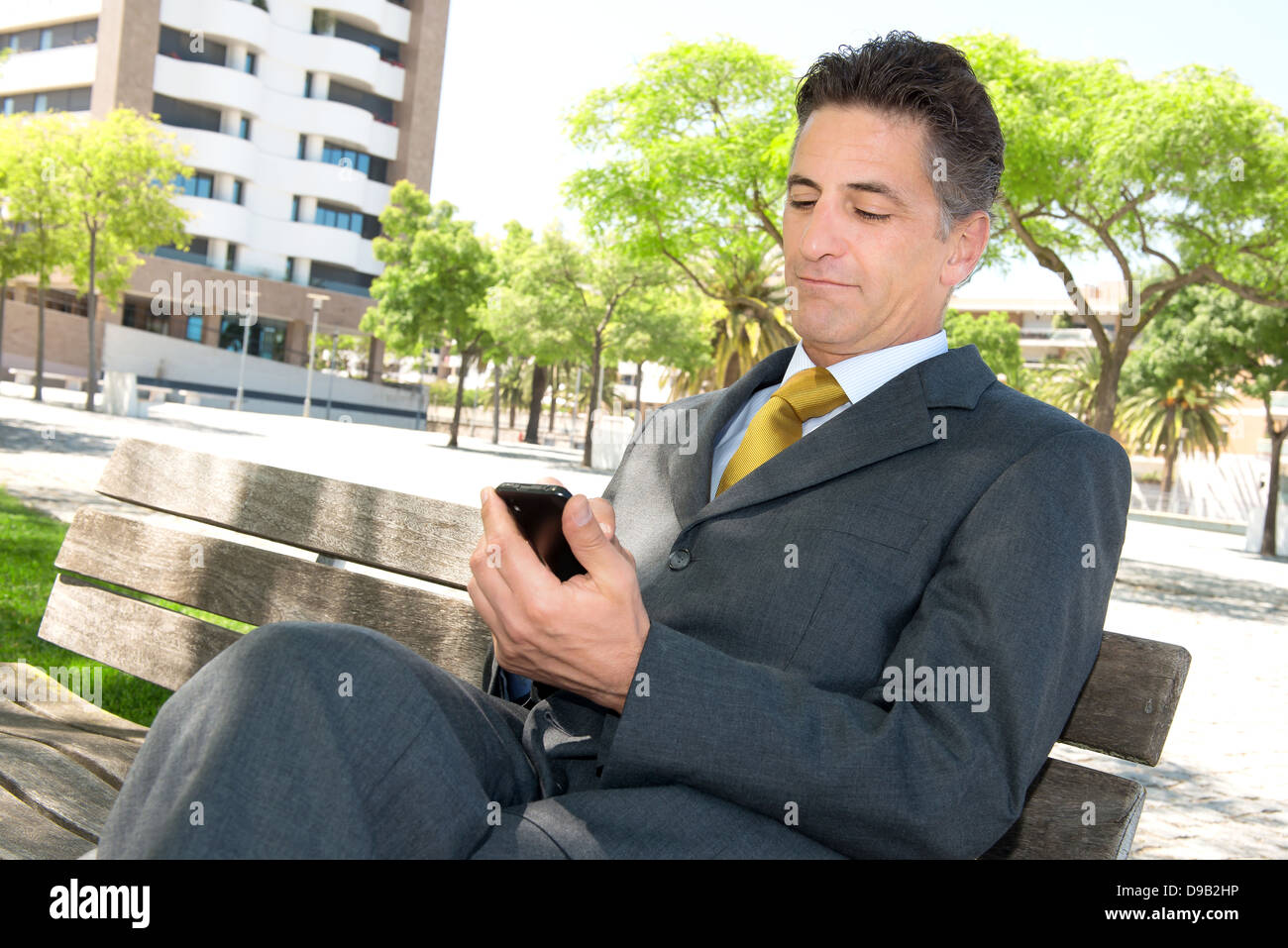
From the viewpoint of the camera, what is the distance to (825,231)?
2.32m

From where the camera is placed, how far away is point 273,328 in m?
59.9

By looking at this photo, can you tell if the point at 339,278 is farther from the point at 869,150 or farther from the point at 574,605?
the point at 574,605

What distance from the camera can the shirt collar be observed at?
2.32 metres

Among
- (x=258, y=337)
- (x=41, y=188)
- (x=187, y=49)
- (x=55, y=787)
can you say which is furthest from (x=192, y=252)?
(x=55, y=787)

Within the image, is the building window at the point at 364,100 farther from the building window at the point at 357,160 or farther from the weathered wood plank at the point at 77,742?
the weathered wood plank at the point at 77,742

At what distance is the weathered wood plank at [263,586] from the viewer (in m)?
2.91

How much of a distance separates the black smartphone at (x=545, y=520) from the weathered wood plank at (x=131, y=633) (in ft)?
→ 5.62

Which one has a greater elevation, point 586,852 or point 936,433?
point 936,433

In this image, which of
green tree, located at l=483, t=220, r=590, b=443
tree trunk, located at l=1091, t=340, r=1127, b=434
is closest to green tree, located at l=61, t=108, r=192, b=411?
green tree, located at l=483, t=220, r=590, b=443

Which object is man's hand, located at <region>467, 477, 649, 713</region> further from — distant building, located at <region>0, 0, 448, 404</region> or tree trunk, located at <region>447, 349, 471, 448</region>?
distant building, located at <region>0, 0, 448, 404</region>

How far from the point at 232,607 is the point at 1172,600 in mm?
14062
